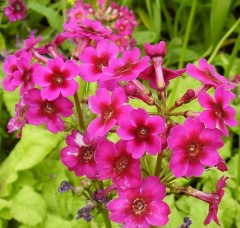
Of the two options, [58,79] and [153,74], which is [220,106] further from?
[58,79]

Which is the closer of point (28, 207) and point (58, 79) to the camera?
point (58, 79)

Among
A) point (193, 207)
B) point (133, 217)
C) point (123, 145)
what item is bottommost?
point (193, 207)

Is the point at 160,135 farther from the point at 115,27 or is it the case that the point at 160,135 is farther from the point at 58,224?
the point at 115,27

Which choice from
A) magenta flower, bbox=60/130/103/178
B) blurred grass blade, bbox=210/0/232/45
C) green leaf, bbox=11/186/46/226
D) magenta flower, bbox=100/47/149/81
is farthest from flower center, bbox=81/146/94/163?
blurred grass blade, bbox=210/0/232/45

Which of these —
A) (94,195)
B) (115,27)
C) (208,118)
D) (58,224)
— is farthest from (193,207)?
(115,27)

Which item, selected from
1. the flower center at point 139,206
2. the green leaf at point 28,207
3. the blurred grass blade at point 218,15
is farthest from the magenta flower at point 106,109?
the blurred grass blade at point 218,15

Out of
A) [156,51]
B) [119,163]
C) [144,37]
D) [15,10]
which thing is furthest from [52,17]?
[119,163]
